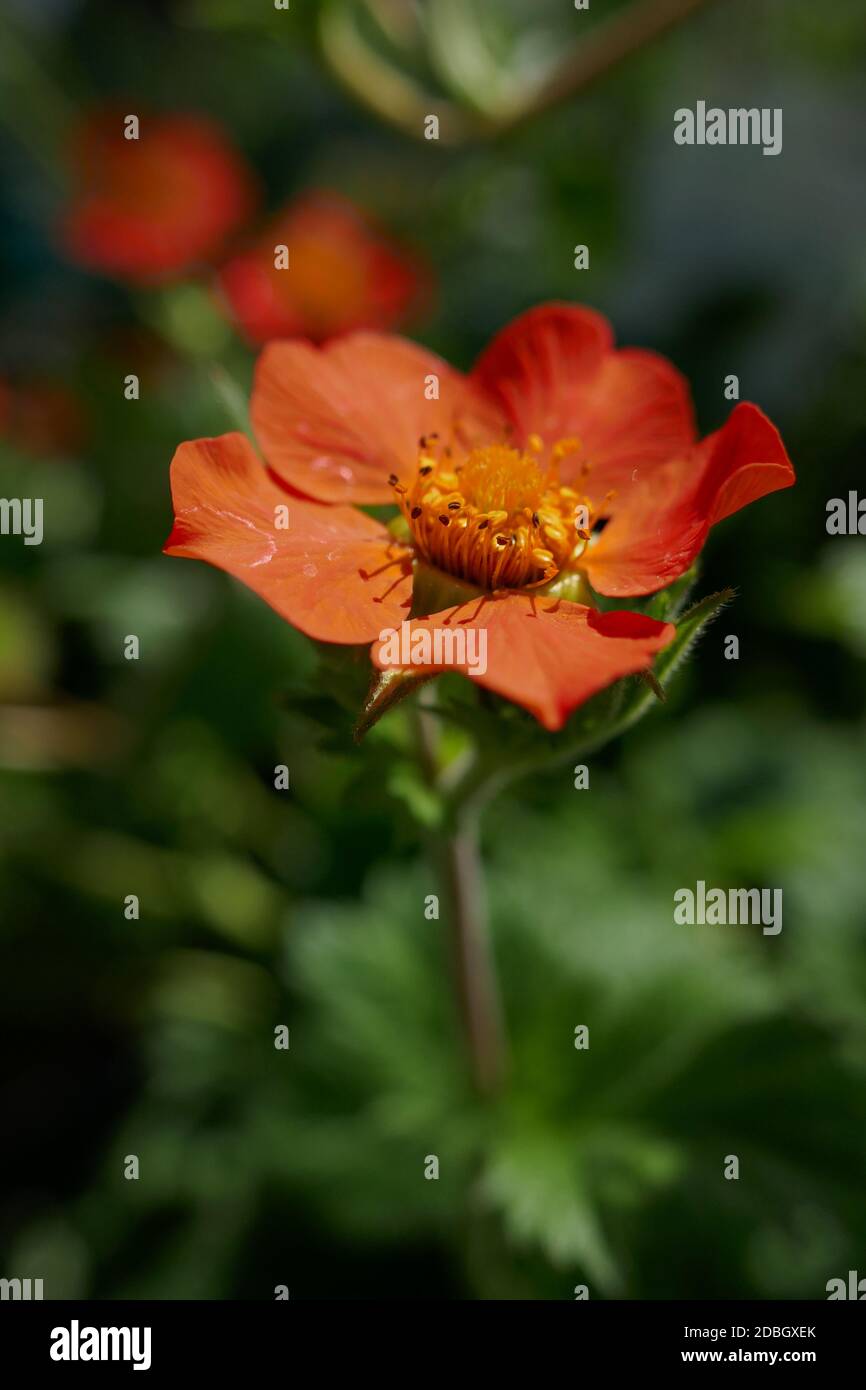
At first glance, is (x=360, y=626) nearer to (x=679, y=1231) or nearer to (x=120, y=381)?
(x=679, y=1231)

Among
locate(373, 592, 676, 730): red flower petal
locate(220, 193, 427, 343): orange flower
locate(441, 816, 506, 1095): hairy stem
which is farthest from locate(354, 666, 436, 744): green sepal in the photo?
locate(220, 193, 427, 343): orange flower

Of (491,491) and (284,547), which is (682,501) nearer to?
(491,491)

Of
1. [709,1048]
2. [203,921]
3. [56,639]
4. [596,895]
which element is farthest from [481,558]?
[56,639]

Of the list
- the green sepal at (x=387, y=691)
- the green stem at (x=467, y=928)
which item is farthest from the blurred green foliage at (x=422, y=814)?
the green sepal at (x=387, y=691)

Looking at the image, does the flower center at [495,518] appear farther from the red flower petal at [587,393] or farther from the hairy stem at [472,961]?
the hairy stem at [472,961]

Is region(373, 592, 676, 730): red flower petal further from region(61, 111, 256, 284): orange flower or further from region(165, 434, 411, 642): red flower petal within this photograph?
region(61, 111, 256, 284): orange flower
